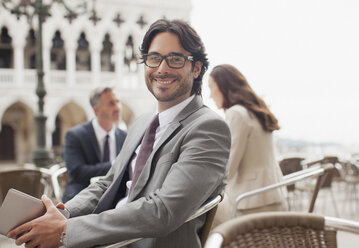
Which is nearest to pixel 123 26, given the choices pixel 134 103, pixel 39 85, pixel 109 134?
pixel 134 103

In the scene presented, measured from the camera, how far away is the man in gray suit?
1.18 metres

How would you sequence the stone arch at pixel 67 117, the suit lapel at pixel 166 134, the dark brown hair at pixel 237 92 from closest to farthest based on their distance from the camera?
the suit lapel at pixel 166 134, the dark brown hair at pixel 237 92, the stone arch at pixel 67 117

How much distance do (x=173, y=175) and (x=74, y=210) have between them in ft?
1.85

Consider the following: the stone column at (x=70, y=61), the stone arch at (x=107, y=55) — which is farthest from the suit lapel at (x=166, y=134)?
the stone arch at (x=107, y=55)

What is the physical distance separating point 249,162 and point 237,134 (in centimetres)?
20

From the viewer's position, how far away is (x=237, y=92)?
8.16 ft

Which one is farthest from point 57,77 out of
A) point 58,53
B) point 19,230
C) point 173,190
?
point 173,190

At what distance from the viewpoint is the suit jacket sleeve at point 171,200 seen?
1176 mm

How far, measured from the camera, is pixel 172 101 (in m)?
1.54

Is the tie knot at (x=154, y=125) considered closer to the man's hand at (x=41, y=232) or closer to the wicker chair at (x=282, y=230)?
the man's hand at (x=41, y=232)

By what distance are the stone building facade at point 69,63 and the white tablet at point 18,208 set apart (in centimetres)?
1849

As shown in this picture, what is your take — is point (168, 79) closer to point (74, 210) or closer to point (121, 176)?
point (121, 176)

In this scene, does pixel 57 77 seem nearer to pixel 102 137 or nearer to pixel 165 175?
pixel 102 137

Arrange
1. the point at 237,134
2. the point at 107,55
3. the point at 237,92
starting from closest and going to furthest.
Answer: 1. the point at 237,134
2. the point at 237,92
3. the point at 107,55
